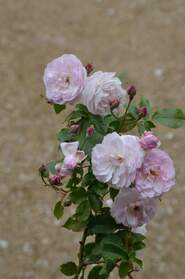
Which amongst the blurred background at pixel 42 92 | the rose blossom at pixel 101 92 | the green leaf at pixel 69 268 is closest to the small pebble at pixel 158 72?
the blurred background at pixel 42 92

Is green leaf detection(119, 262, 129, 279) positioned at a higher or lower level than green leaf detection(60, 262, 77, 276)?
higher

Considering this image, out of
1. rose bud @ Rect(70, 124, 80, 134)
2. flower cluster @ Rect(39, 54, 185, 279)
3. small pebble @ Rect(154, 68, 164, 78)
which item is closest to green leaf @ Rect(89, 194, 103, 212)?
flower cluster @ Rect(39, 54, 185, 279)

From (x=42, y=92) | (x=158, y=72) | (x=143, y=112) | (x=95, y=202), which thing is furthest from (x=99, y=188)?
(x=158, y=72)

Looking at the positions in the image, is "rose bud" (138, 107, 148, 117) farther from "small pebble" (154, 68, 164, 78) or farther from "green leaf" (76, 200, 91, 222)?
"small pebble" (154, 68, 164, 78)

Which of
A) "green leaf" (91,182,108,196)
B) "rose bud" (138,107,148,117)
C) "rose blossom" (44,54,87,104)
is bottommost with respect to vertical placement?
"green leaf" (91,182,108,196)

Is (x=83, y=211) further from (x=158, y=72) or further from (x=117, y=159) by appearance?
(x=158, y=72)

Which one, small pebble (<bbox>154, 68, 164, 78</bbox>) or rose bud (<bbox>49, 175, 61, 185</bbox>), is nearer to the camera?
rose bud (<bbox>49, 175, 61, 185</bbox>)

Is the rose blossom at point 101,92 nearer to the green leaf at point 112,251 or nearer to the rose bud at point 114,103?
the rose bud at point 114,103
